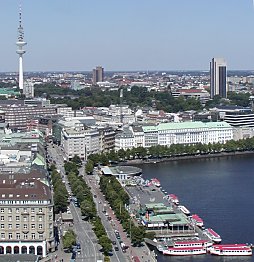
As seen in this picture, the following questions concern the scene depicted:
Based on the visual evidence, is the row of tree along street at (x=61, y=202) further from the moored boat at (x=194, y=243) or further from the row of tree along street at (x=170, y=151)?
the row of tree along street at (x=170, y=151)

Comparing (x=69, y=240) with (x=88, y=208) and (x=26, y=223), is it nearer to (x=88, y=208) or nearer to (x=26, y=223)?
(x=26, y=223)

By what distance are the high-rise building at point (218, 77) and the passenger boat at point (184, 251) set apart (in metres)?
34.2

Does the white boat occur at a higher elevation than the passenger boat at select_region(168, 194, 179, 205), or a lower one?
lower

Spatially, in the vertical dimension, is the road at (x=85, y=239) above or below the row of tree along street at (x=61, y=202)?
below

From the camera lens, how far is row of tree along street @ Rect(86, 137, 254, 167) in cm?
2154

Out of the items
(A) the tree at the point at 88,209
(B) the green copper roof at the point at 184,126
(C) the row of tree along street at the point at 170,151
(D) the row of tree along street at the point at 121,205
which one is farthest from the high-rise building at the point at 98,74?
(A) the tree at the point at 88,209

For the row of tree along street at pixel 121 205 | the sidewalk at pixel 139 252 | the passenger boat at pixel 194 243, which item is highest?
the row of tree along street at pixel 121 205

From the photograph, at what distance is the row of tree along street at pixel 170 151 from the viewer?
21.5 m

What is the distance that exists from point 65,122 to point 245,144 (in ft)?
21.4

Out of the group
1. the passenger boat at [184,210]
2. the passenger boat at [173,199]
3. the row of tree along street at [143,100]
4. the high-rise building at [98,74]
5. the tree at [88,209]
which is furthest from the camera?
the high-rise building at [98,74]

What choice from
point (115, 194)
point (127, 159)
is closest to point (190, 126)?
point (127, 159)

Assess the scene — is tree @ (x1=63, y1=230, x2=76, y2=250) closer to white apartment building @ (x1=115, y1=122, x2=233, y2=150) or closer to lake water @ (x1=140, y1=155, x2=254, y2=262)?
lake water @ (x1=140, y1=155, x2=254, y2=262)

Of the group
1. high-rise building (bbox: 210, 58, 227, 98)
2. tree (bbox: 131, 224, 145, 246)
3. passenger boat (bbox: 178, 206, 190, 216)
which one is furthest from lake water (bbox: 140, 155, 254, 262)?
high-rise building (bbox: 210, 58, 227, 98)

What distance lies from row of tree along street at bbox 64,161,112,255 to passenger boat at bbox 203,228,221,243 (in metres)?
1.87
